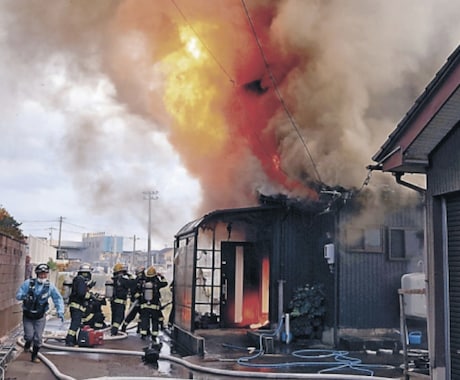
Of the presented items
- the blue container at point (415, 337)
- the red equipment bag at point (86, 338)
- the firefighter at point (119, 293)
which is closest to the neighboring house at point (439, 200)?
the blue container at point (415, 337)

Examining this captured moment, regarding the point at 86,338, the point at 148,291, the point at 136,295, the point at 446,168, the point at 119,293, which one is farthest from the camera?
the point at 136,295

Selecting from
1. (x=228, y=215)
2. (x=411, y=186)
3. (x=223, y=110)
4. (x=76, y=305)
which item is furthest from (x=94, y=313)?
(x=411, y=186)

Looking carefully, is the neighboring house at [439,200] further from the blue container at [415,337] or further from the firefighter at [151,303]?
the firefighter at [151,303]

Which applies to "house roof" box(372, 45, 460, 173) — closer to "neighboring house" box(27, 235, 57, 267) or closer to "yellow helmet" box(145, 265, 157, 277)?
"yellow helmet" box(145, 265, 157, 277)

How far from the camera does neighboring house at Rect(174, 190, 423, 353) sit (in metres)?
11.6

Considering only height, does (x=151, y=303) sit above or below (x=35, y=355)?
above

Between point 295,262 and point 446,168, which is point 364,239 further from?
point 446,168

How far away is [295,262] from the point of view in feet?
42.8

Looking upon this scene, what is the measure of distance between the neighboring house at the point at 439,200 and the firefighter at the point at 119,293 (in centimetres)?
858

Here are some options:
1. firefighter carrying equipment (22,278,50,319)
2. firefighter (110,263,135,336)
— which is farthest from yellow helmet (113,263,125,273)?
firefighter carrying equipment (22,278,50,319)

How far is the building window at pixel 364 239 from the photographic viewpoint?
11.7 metres

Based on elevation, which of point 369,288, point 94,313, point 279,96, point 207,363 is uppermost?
point 279,96

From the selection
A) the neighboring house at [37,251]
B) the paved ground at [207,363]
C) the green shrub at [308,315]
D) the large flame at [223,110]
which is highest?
the large flame at [223,110]

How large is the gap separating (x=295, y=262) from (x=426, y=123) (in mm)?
7699
